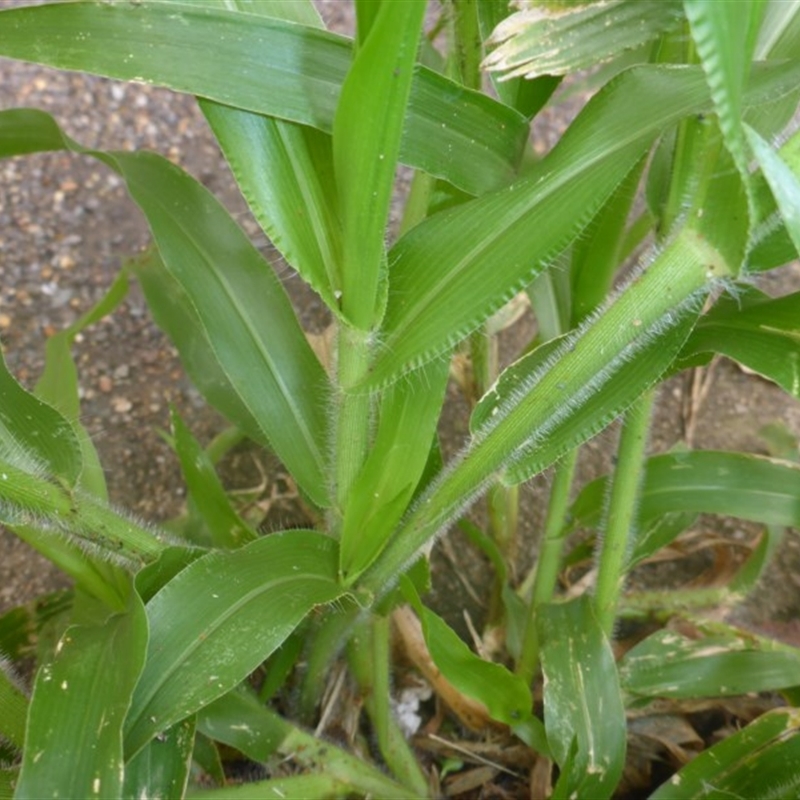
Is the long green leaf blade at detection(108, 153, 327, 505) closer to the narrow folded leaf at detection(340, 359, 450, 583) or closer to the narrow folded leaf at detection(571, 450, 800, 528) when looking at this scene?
the narrow folded leaf at detection(340, 359, 450, 583)

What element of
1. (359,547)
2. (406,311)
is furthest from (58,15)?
(359,547)

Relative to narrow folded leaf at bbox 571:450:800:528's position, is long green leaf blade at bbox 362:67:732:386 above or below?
above

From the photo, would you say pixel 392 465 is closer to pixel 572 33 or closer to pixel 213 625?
pixel 213 625

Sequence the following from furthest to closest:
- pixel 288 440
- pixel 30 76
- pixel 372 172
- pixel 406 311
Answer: pixel 30 76
pixel 288 440
pixel 406 311
pixel 372 172

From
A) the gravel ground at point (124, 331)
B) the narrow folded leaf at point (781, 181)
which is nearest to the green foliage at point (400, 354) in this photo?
the narrow folded leaf at point (781, 181)

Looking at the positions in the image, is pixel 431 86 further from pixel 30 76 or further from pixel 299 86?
pixel 30 76

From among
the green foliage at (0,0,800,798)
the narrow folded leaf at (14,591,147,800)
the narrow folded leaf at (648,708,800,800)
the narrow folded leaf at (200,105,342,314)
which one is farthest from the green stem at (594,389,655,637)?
the narrow folded leaf at (14,591,147,800)

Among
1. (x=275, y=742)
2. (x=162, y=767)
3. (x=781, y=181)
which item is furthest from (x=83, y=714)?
(x=781, y=181)
